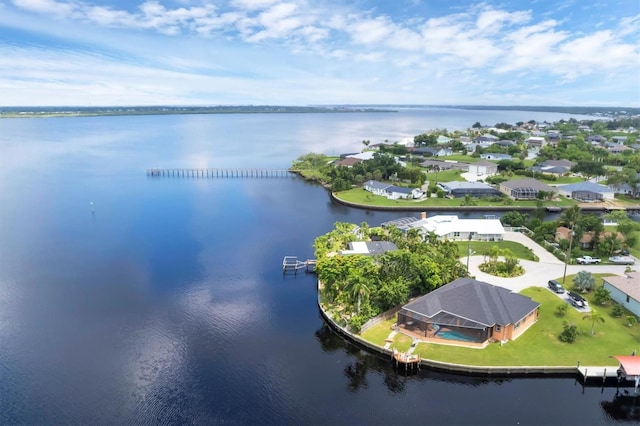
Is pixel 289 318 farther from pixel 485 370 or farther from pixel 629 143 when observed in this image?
pixel 629 143

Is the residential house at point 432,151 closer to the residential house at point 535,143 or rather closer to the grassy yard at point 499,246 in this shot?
the residential house at point 535,143

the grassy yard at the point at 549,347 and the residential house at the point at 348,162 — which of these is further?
the residential house at the point at 348,162

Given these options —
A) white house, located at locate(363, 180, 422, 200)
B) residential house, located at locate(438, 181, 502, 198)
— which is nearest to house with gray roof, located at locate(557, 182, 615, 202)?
residential house, located at locate(438, 181, 502, 198)

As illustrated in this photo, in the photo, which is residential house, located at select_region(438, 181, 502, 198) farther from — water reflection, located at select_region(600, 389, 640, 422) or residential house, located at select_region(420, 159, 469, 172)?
water reflection, located at select_region(600, 389, 640, 422)

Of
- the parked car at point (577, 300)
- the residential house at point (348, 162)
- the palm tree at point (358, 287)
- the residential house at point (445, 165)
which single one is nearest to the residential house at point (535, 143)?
the residential house at point (445, 165)

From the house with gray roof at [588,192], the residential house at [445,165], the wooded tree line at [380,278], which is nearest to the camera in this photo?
the wooded tree line at [380,278]

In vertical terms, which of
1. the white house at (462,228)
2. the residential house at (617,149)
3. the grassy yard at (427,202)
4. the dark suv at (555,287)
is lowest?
the grassy yard at (427,202)
